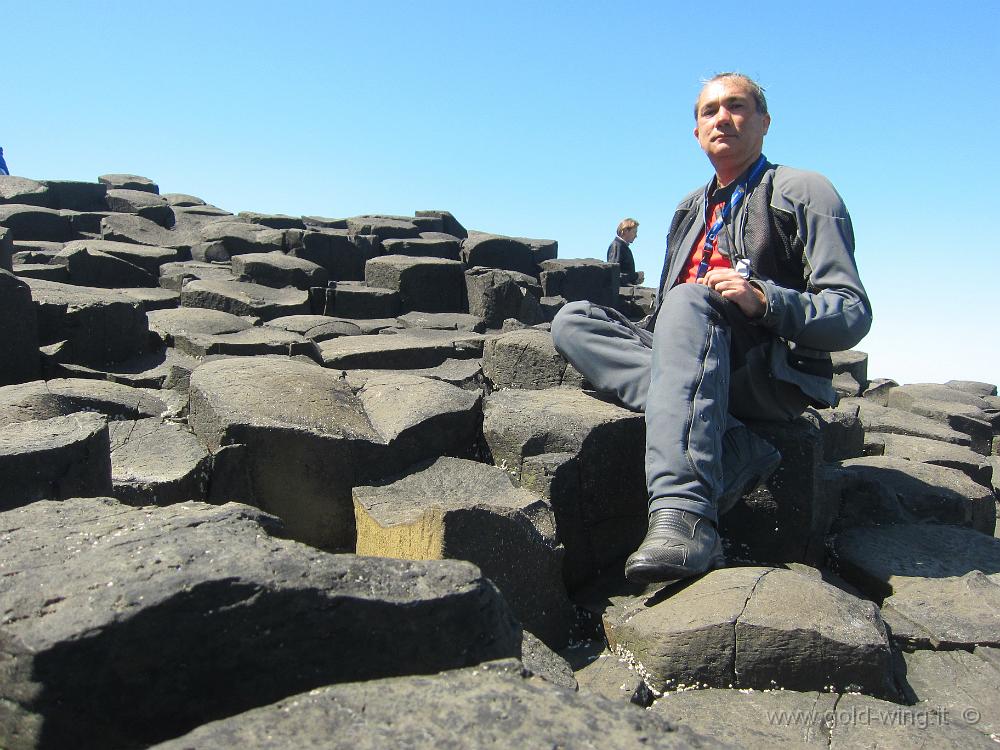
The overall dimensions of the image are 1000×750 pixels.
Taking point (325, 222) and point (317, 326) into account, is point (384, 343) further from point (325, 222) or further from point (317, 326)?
point (325, 222)

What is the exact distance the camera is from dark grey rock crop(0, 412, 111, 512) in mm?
2102

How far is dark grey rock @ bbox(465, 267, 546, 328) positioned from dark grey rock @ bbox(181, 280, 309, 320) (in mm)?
1217

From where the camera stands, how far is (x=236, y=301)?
527cm

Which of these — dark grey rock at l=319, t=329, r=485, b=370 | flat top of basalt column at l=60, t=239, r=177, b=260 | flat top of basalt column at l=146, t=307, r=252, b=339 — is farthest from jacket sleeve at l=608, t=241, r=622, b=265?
flat top of basalt column at l=146, t=307, r=252, b=339

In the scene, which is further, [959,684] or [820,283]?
[820,283]

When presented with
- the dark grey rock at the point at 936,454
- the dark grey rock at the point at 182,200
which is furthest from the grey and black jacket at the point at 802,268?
the dark grey rock at the point at 182,200

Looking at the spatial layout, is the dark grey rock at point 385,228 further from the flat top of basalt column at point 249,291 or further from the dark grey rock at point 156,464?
the dark grey rock at point 156,464

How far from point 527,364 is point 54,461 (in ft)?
6.19

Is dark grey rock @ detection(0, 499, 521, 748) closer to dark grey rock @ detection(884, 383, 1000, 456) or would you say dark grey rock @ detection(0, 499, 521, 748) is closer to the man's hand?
the man's hand

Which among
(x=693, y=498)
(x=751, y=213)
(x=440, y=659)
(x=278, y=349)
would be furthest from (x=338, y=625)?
(x=278, y=349)

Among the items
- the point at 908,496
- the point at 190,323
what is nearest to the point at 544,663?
the point at 908,496

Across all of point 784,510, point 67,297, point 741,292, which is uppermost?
point 741,292

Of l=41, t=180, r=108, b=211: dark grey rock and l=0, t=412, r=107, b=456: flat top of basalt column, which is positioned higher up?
l=41, t=180, r=108, b=211: dark grey rock

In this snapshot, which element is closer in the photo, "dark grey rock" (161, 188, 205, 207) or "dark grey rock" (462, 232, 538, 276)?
"dark grey rock" (462, 232, 538, 276)
